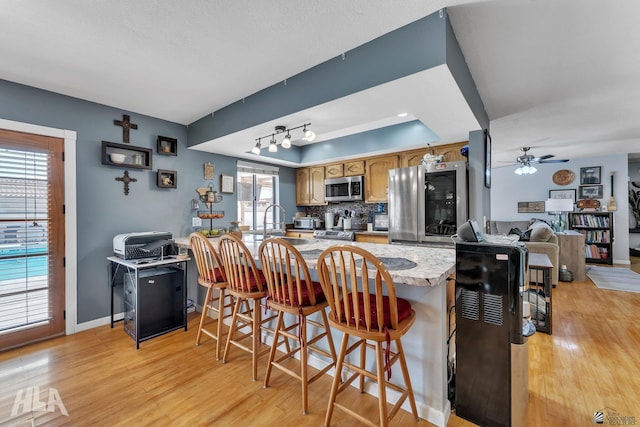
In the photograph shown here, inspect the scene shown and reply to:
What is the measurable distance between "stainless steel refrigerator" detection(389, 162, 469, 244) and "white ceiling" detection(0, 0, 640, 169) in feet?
1.72

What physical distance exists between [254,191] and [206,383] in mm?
Answer: 3233

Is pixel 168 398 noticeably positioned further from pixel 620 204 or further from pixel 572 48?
pixel 620 204

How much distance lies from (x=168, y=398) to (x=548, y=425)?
2.29 m

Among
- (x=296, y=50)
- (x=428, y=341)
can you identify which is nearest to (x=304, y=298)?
(x=428, y=341)

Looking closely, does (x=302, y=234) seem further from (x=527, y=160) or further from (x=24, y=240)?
(x=527, y=160)

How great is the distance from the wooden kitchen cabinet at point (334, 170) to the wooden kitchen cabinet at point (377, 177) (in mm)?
499

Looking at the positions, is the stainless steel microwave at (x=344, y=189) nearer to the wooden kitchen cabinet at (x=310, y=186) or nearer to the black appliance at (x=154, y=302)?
the wooden kitchen cabinet at (x=310, y=186)

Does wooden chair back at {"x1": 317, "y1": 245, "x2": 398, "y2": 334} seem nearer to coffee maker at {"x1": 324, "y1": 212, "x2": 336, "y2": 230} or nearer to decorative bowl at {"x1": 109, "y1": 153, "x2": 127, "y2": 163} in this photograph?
decorative bowl at {"x1": 109, "y1": 153, "x2": 127, "y2": 163}

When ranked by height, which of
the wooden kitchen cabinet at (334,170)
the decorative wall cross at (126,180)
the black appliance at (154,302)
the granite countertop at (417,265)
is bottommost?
the black appliance at (154,302)

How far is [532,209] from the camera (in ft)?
22.2

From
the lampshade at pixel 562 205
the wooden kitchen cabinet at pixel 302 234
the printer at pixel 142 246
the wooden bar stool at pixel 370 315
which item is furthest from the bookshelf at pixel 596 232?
the printer at pixel 142 246

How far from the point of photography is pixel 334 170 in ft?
16.2

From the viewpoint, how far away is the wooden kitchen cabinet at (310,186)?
5141 mm

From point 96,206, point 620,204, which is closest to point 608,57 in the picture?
point 96,206
